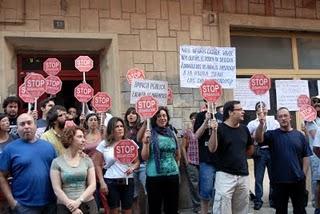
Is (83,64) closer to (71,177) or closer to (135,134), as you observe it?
(135,134)

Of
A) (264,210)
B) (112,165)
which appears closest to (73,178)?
(112,165)

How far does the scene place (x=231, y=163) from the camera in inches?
225

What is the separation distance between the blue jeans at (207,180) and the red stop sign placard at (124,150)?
1.39 m

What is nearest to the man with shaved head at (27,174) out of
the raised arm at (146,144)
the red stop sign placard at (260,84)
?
the raised arm at (146,144)

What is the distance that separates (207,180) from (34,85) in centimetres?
266

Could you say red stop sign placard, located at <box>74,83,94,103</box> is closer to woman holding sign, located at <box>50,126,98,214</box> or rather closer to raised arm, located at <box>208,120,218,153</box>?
woman holding sign, located at <box>50,126,98,214</box>

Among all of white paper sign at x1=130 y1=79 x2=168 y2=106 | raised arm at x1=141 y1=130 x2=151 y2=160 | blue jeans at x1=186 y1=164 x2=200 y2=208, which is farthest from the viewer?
blue jeans at x1=186 y1=164 x2=200 y2=208

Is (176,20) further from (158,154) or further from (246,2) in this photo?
(158,154)

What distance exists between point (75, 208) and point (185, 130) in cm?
405

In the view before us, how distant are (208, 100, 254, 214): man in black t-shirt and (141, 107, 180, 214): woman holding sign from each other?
0.64 m

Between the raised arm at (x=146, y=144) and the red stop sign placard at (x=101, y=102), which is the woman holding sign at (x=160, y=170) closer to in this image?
the raised arm at (x=146, y=144)

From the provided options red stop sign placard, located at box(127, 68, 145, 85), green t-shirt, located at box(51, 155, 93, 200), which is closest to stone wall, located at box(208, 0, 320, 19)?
red stop sign placard, located at box(127, 68, 145, 85)

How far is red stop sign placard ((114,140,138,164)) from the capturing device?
20.0 feet

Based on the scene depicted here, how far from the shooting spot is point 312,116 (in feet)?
23.7
